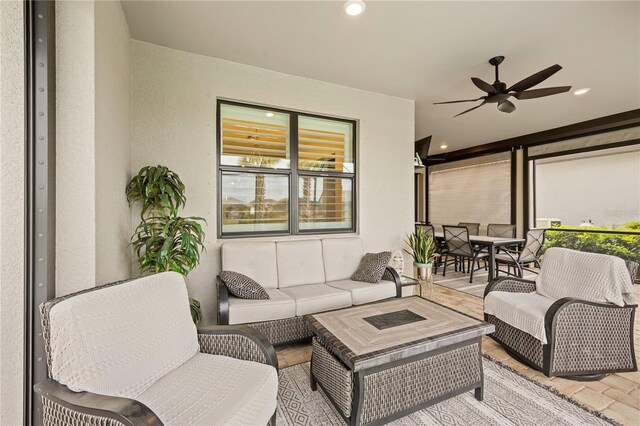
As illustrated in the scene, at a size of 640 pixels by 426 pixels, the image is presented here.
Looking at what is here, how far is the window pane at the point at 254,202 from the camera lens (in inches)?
126

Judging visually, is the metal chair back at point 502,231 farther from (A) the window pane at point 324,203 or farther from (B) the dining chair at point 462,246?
(A) the window pane at point 324,203

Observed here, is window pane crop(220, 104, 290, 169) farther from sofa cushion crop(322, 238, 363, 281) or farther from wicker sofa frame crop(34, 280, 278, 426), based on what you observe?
wicker sofa frame crop(34, 280, 278, 426)

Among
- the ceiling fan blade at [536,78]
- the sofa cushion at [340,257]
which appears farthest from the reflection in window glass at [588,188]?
the sofa cushion at [340,257]

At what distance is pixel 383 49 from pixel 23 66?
8.90 ft

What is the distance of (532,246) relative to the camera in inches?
189

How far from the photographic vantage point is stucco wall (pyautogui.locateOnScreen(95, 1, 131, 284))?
1.66 metres

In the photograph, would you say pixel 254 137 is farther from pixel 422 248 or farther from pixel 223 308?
pixel 422 248

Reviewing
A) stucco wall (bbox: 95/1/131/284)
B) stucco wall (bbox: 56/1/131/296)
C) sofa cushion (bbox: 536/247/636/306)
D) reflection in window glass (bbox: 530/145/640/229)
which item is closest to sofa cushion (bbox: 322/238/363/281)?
sofa cushion (bbox: 536/247/636/306)

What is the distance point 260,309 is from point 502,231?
17.4ft

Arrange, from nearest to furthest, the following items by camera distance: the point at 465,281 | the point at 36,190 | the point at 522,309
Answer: the point at 36,190 → the point at 522,309 → the point at 465,281

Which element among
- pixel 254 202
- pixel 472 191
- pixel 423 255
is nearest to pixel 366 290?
pixel 423 255

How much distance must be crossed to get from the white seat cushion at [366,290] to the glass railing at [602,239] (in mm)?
4969

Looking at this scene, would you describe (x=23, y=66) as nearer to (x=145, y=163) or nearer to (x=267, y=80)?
(x=145, y=163)

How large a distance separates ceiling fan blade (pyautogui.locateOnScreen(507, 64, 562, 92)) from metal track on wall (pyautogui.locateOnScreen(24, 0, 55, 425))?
3.61 meters
